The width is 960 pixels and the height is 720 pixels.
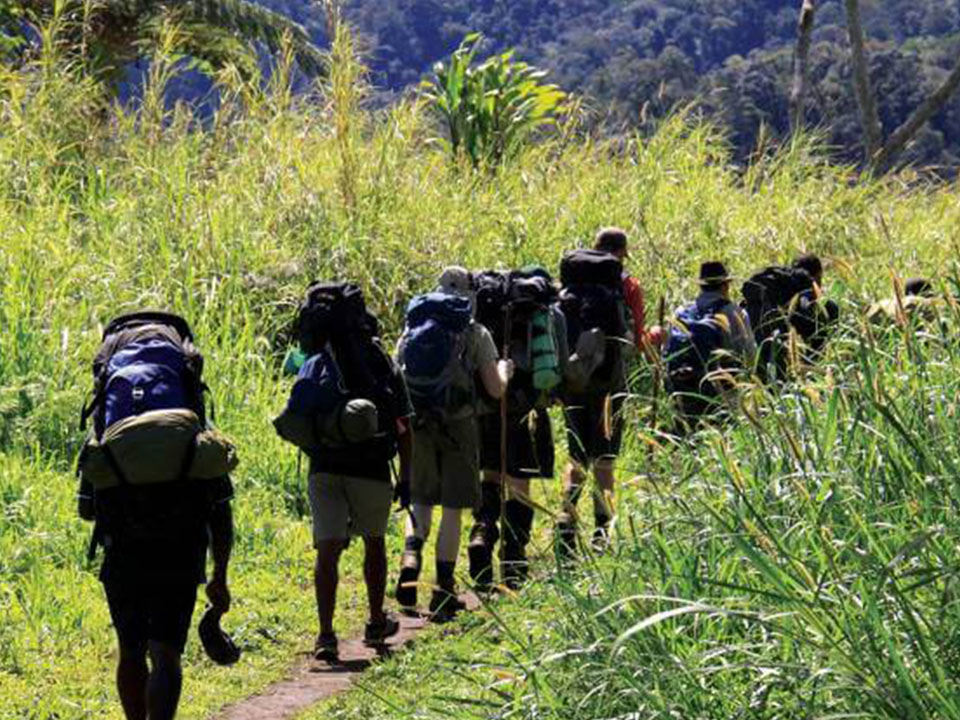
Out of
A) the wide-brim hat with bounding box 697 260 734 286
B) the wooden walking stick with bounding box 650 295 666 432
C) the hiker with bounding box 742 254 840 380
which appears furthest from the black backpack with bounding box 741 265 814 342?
the wooden walking stick with bounding box 650 295 666 432

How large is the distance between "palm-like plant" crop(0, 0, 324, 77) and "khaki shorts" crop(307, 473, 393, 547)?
13.8m

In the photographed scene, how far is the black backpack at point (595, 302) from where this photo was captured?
32.3ft

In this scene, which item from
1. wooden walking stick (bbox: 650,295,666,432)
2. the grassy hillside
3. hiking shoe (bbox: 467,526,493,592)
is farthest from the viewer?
hiking shoe (bbox: 467,526,493,592)

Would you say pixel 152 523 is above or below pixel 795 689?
above

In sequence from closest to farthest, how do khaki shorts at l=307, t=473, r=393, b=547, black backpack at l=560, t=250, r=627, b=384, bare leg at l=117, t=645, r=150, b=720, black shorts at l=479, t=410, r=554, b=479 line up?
bare leg at l=117, t=645, r=150, b=720 → khaki shorts at l=307, t=473, r=393, b=547 → black shorts at l=479, t=410, r=554, b=479 → black backpack at l=560, t=250, r=627, b=384

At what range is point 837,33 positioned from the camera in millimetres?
82750

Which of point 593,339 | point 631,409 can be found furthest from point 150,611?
point 631,409

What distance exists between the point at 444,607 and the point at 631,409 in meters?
1.71

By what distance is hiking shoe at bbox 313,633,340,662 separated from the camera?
27.9ft

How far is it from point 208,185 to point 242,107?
2329 mm

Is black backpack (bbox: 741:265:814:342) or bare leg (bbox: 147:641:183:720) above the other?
black backpack (bbox: 741:265:814:342)

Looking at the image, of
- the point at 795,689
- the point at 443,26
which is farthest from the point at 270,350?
the point at 443,26

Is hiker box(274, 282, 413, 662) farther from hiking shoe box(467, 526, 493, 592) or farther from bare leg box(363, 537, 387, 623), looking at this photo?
hiking shoe box(467, 526, 493, 592)

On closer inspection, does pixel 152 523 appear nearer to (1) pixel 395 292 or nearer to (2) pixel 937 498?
(2) pixel 937 498
